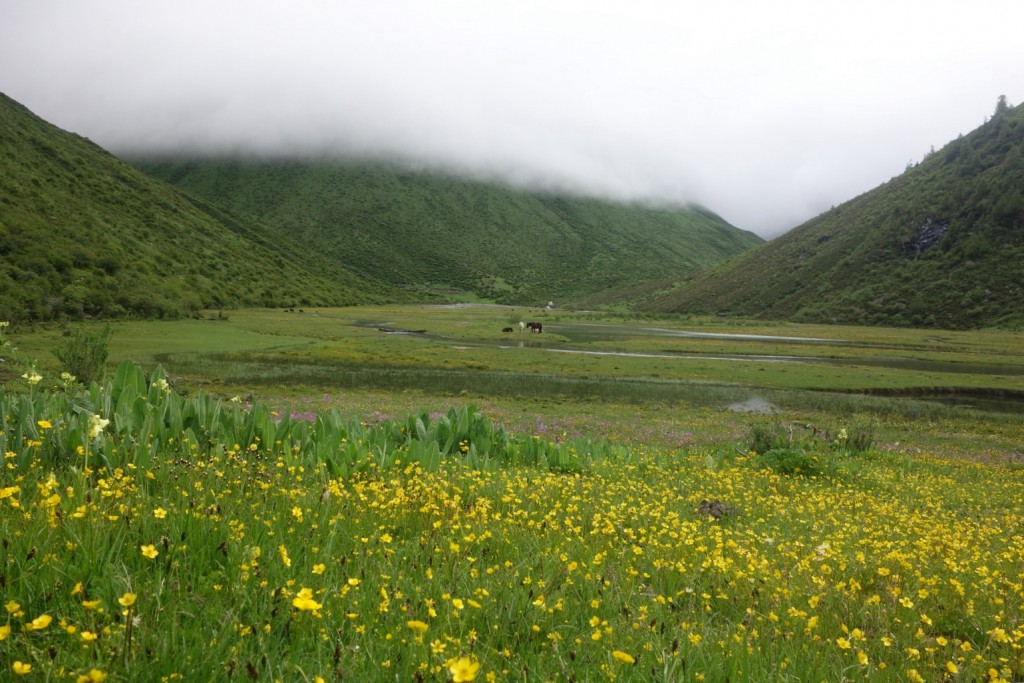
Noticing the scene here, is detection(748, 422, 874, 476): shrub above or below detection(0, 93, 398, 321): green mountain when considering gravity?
below

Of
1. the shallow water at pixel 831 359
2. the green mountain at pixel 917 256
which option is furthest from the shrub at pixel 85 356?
the green mountain at pixel 917 256

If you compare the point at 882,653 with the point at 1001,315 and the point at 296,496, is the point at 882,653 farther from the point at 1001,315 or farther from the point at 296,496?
the point at 1001,315

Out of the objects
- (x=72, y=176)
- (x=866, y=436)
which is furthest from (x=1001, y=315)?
(x=72, y=176)

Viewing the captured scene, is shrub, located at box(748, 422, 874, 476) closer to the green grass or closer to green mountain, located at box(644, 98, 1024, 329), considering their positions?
the green grass

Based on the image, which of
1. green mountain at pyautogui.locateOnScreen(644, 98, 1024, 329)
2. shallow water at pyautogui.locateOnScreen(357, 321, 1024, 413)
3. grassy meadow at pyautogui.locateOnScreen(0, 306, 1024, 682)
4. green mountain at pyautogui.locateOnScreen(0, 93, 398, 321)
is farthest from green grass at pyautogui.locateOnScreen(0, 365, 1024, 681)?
green mountain at pyautogui.locateOnScreen(644, 98, 1024, 329)

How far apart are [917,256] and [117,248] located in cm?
14780

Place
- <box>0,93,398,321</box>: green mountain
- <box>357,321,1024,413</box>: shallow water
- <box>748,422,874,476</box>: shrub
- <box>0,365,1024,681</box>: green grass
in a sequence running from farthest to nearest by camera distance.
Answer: <box>0,93,398,321</box>: green mountain, <box>357,321,1024,413</box>: shallow water, <box>748,422,874,476</box>: shrub, <box>0,365,1024,681</box>: green grass

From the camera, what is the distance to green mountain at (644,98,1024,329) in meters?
98.7

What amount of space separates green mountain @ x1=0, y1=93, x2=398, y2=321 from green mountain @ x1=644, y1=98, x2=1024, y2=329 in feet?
354

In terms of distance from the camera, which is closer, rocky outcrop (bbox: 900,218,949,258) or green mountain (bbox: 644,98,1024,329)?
green mountain (bbox: 644,98,1024,329)

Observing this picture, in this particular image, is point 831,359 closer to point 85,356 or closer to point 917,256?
point 85,356

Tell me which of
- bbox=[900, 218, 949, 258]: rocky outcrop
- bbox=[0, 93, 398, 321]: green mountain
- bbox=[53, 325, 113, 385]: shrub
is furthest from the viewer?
bbox=[900, 218, 949, 258]: rocky outcrop

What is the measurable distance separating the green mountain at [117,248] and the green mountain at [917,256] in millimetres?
107845

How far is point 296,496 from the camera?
4.62 m
